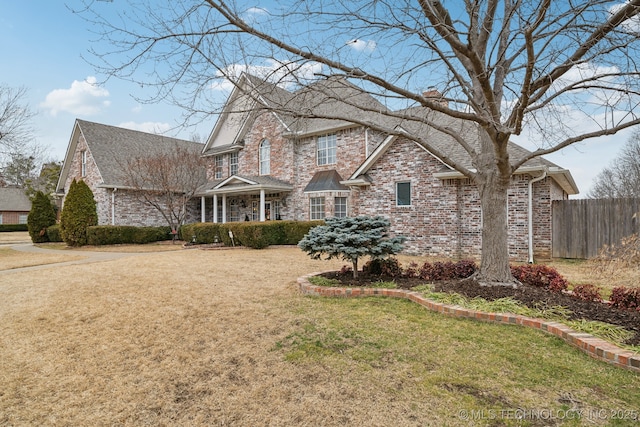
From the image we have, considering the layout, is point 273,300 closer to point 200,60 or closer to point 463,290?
point 463,290

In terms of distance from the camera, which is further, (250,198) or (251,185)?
(250,198)

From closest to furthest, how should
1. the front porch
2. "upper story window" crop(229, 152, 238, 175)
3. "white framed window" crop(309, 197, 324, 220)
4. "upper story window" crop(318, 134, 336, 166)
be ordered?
"white framed window" crop(309, 197, 324, 220) → "upper story window" crop(318, 134, 336, 166) → the front porch → "upper story window" crop(229, 152, 238, 175)

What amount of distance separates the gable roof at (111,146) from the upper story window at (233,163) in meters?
4.25

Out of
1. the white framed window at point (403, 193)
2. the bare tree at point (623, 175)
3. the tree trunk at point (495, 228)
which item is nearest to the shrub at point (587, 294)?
the tree trunk at point (495, 228)

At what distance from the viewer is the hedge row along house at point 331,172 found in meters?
8.24

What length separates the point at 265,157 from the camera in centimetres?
2125

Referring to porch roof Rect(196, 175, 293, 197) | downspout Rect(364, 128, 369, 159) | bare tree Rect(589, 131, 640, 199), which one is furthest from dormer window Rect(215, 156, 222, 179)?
bare tree Rect(589, 131, 640, 199)

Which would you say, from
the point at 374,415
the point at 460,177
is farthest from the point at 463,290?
the point at 460,177

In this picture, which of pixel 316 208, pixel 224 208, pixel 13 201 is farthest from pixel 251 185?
pixel 13 201

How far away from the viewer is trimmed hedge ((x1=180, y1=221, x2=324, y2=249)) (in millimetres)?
15516

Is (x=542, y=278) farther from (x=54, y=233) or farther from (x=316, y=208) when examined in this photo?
(x=54, y=233)

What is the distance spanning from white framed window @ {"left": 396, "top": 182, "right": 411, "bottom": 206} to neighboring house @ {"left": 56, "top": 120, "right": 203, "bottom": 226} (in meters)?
15.6

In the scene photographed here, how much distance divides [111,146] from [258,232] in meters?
15.4

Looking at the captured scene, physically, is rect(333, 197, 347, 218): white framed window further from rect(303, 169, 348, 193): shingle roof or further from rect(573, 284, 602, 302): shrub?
rect(573, 284, 602, 302): shrub
